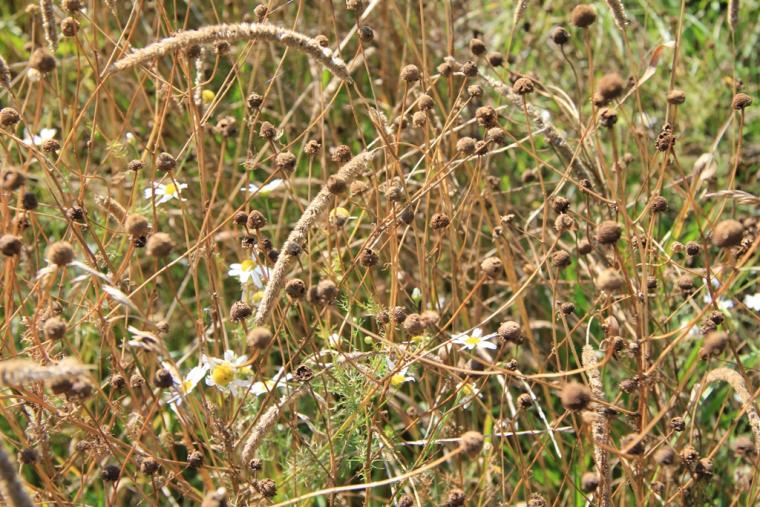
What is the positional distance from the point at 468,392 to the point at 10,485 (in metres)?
1.05

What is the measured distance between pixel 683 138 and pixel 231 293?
63.8 inches

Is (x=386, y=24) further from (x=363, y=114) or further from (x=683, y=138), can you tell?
(x=683, y=138)

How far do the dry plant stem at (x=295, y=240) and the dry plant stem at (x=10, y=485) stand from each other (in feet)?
1.73

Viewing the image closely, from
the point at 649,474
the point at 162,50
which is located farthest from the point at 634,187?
the point at 162,50

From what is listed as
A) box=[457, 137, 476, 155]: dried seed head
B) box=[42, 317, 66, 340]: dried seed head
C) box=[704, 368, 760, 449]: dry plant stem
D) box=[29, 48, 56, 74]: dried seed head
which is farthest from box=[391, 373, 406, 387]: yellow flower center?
→ box=[29, 48, 56, 74]: dried seed head

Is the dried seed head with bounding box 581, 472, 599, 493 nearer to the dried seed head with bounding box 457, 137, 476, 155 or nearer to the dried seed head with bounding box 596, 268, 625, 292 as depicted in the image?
the dried seed head with bounding box 596, 268, 625, 292

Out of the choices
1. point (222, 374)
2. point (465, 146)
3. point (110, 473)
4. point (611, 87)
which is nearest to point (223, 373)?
point (222, 374)

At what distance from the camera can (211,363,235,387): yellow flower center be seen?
1.70 m

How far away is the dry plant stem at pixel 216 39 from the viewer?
132 centimetres

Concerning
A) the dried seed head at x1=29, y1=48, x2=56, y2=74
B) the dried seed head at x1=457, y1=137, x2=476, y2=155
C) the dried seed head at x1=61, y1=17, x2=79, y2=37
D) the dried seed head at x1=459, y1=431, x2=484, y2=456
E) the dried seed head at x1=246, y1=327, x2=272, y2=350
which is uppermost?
the dried seed head at x1=29, y1=48, x2=56, y2=74

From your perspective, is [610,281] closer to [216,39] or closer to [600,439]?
[600,439]

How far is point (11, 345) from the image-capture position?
166 cm

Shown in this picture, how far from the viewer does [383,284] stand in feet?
8.24

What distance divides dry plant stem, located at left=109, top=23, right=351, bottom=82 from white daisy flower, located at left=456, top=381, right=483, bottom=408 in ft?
2.11
